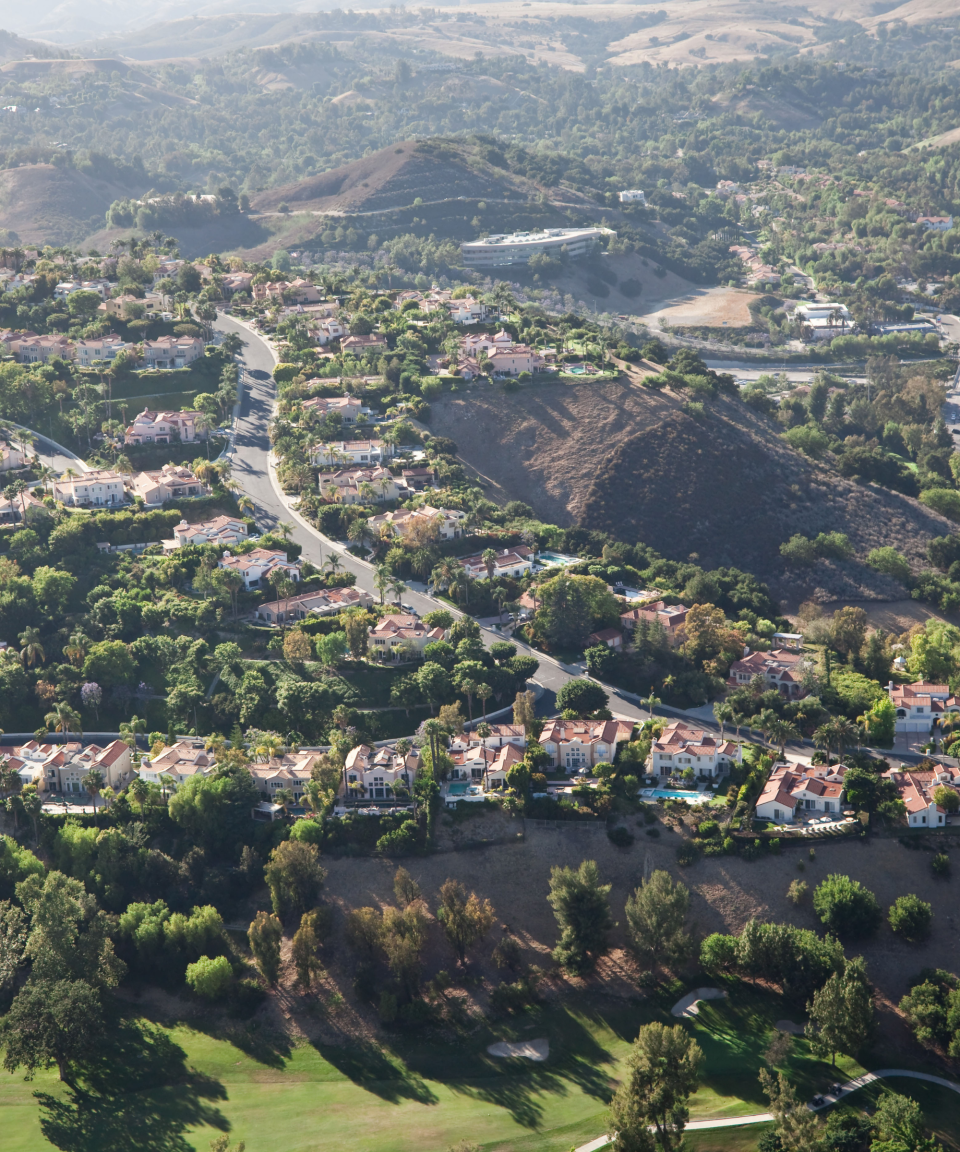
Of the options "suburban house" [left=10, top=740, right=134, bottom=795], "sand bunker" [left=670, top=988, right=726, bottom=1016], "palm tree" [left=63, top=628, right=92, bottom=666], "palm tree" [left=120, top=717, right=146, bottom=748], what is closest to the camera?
"sand bunker" [left=670, top=988, right=726, bottom=1016]

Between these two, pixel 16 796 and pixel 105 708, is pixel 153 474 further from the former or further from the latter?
pixel 16 796

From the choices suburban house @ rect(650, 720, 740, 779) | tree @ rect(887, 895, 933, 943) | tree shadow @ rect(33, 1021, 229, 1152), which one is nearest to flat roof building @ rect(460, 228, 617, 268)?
suburban house @ rect(650, 720, 740, 779)

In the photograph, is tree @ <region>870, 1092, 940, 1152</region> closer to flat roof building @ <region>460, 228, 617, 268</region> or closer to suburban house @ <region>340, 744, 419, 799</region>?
suburban house @ <region>340, 744, 419, 799</region>

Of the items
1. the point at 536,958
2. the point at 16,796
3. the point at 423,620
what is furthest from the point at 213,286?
the point at 536,958

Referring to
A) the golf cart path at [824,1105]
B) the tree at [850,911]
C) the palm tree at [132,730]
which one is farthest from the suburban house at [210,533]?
the golf cart path at [824,1105]

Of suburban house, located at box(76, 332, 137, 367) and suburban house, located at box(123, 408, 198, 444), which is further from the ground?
suburban house, located at box(76, 332, 137, 367)

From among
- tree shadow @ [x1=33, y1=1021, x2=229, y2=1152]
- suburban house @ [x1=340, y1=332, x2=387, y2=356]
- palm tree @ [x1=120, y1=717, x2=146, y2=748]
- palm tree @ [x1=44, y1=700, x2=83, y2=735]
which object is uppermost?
suburban house @ [x1=340, y1=332, x2=387, y2=356]

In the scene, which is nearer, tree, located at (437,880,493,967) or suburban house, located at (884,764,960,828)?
tree, located at (437,880,493,967)
